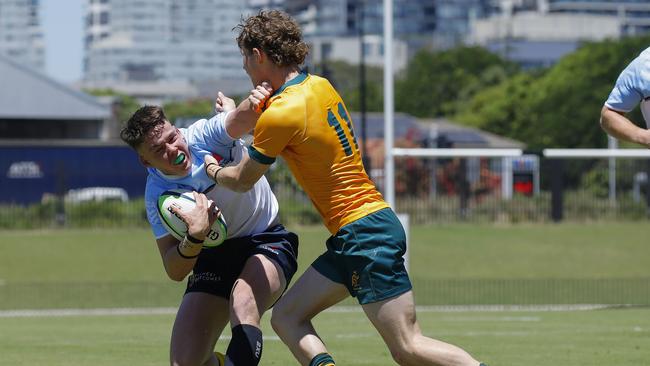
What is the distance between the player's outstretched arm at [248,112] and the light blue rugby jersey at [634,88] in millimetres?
2321

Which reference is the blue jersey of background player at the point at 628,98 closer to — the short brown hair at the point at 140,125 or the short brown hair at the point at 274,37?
the short brown hair at the point at 274,37

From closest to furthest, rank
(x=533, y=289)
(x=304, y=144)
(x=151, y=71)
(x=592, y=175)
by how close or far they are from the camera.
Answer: (x=304, y=144)
(x=533, y=289)
(x=592, y=175)
(x=151, y=71)

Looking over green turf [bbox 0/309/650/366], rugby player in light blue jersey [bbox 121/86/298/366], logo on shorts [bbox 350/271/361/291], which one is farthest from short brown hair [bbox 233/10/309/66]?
green turf [bbox 0/309/650/366]

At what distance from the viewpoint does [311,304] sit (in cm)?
775

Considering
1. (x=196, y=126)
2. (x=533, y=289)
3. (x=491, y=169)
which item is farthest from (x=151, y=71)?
(x=196, y=126)

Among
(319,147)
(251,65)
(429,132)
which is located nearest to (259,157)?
(319,147)

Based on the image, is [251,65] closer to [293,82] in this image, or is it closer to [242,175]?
[293,82]

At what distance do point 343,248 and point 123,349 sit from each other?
4.96 meters

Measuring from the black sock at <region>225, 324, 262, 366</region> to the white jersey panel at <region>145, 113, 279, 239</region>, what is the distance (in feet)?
2.28

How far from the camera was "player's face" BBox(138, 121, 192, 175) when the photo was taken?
7.88m

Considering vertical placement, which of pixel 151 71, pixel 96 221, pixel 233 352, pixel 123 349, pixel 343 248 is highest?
pixel 343 248

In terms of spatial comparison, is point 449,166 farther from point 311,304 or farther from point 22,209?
point 311,304

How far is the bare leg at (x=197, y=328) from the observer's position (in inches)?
316

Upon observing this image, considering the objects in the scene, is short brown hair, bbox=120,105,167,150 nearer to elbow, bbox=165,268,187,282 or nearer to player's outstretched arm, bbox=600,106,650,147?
elbow, bbox=165,268,187,282
